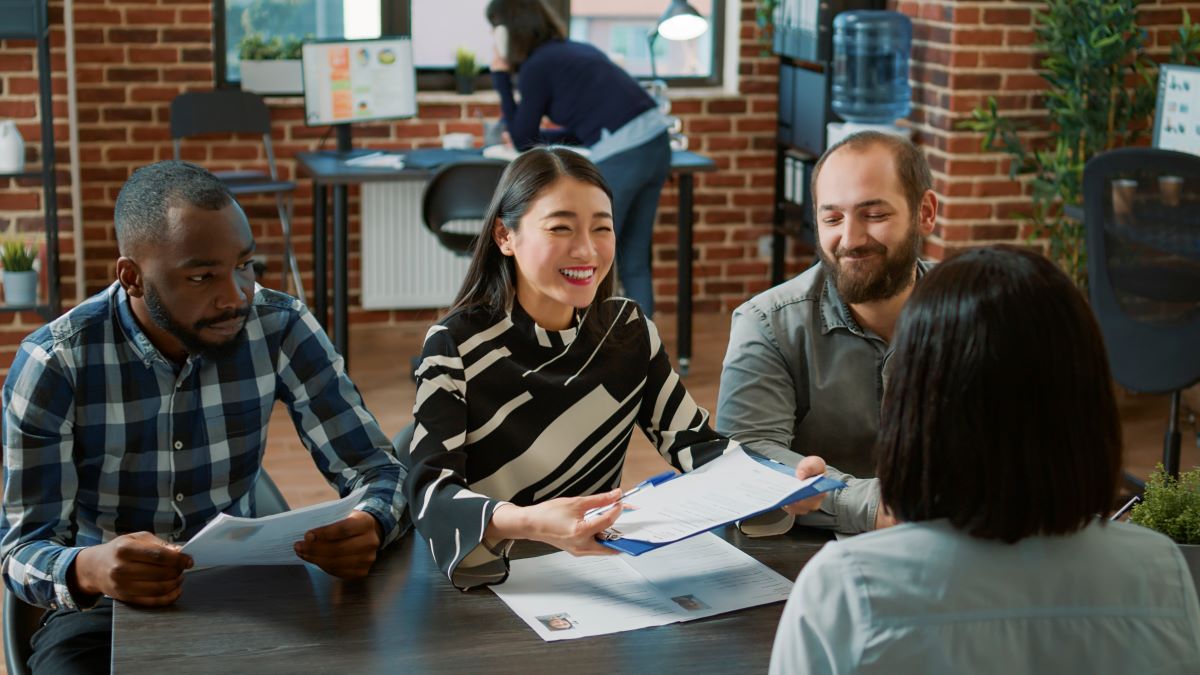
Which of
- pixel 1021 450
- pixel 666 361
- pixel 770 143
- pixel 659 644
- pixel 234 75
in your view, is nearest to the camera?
pixel 1021 450

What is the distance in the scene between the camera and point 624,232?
4902 mm

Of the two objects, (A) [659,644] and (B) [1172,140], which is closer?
(A) [659,644]

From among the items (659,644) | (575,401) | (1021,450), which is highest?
(1021,450)

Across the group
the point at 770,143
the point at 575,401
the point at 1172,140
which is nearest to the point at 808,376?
the point at 575,401

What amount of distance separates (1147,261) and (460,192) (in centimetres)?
212

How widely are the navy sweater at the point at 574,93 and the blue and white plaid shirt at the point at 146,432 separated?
276 cm

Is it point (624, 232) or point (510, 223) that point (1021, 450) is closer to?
point (510, 223)

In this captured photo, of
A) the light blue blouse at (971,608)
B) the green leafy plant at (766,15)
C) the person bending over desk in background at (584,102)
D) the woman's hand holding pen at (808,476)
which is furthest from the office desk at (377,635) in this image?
the green leafy plant at (766,15)

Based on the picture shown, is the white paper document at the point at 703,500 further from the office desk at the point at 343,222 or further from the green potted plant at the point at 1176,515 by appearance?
the office desk at the point at 343,222

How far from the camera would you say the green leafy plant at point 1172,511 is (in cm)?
146

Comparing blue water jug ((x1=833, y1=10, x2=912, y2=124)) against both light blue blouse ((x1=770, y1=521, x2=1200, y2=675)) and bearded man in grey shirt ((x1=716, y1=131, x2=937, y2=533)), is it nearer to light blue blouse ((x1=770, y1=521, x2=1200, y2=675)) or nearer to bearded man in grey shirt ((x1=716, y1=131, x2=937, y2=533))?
bearded man in grey shirt ((x1=716, y1=131, x2=937, y2=533))

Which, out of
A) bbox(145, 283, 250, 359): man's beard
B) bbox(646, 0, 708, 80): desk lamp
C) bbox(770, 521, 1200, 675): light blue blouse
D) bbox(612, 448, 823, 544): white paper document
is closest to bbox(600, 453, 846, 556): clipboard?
bbox(612, 448, 823, 544): white paper document

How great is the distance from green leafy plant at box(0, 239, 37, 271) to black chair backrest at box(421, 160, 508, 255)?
1.22 meters

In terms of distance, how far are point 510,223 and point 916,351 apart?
994 millimetres
